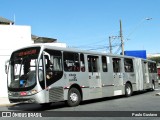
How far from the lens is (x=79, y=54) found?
60.0 feet

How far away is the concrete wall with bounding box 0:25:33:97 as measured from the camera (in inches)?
1088

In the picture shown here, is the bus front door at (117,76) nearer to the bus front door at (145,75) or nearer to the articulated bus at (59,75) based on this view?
the articulated bus at (59,75)

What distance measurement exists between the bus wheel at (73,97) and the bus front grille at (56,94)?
0.73 meters

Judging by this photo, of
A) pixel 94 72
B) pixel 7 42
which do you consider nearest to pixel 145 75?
pixel 94 72

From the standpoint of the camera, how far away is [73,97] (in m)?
17.4

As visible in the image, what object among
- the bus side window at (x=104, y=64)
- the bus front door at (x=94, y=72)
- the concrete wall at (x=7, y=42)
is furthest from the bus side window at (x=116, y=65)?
the concrete wall at (x=7, y=42)

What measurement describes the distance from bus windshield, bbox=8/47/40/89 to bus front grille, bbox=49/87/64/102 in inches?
38.6

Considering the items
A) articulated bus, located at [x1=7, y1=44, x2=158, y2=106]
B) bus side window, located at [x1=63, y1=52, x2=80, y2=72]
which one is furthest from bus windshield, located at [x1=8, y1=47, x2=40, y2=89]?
bus side window, located at [x1=63, y1=52, x2=80, y2=72]

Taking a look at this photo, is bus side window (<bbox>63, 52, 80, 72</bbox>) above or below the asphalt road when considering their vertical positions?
above

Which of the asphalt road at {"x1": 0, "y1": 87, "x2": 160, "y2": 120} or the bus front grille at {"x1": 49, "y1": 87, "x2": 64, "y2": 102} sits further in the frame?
the bus front grille at {"x1": 49, "y1": 87, "x2": 64, "y2": 102}

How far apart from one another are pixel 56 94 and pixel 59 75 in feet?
3.10

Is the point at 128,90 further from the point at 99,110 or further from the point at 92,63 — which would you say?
the point at 99,110

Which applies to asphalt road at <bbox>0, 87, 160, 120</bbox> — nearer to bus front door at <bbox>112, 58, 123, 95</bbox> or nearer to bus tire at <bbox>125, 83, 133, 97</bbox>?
bus front door at <bbox>112, 58, 123, 95</bbox>

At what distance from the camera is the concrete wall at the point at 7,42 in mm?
27625
